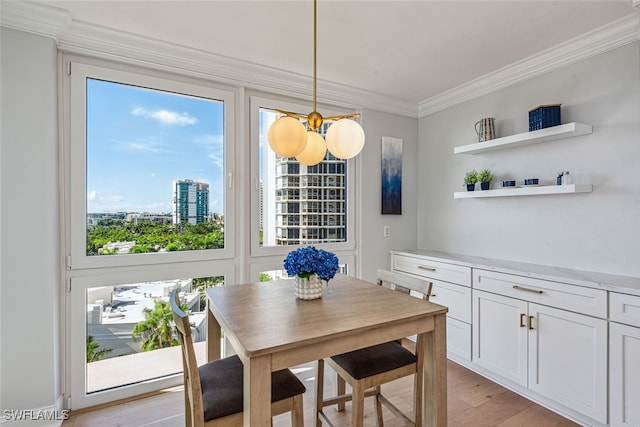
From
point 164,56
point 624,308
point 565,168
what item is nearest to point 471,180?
point 565,168

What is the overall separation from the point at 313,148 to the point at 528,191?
70.1 inches

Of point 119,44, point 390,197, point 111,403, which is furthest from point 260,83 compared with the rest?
point 111,403

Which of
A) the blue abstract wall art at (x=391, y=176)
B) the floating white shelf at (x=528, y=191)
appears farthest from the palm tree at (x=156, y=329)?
the floating white shelf at (x=528, y=191)

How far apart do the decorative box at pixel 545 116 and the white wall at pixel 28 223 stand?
10.9ft

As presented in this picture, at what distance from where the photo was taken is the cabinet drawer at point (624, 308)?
1.72 meters

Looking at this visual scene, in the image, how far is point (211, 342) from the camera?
1.87 m

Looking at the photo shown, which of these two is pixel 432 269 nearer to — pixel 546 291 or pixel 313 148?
pixel 546 291

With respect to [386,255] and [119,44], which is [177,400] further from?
[119,44]

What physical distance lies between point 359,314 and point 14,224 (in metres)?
2.09

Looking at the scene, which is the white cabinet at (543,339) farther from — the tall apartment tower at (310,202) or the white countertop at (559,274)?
the tall apartment tower at (310,202)

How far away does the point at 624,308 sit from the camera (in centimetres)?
176

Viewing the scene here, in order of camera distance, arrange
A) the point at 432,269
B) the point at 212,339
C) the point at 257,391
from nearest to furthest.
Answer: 1. the point at 257,391
2. the point at 212,339
3. the point at 432,269

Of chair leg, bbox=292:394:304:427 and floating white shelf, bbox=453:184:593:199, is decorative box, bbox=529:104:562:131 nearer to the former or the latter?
floating white shelf, bbox=453:184:593:199

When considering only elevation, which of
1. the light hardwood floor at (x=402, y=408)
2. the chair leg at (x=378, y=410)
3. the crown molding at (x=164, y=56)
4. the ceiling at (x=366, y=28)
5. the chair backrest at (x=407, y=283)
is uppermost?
the ceiling at (x=366, y=28)
